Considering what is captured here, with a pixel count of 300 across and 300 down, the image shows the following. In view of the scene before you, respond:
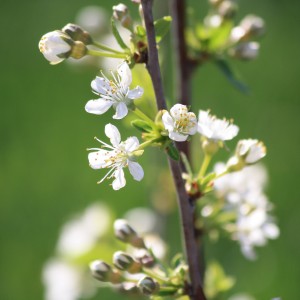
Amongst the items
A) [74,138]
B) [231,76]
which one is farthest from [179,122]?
[74,138]

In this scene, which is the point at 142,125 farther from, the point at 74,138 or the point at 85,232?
the point at 74,138

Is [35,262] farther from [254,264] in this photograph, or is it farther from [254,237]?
[254,237]

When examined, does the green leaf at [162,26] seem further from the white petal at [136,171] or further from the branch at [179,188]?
the white petal at [136,171]

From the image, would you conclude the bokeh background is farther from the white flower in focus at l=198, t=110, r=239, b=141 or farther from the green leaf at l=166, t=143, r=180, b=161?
the green leaf at l=166, t=143, r=180, b=161

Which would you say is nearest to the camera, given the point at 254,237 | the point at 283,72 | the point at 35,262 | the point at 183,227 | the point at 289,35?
the point at 183,227

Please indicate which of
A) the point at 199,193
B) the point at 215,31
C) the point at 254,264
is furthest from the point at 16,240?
the point at 199,193

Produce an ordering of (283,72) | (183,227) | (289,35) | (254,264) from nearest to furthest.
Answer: (183,227), (254,264), (283,72), (289,35)

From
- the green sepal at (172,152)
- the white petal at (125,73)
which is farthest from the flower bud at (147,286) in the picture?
the white petal at (125,73)
